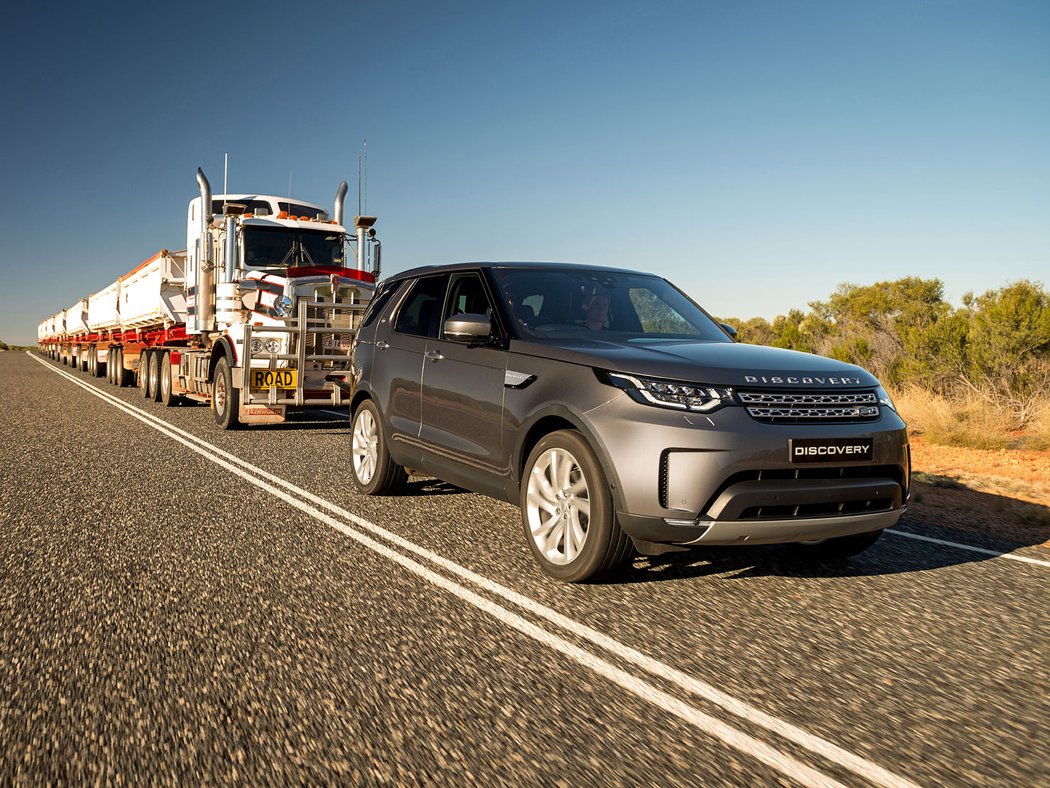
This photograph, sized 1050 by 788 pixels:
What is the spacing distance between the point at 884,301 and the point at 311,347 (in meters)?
35.5

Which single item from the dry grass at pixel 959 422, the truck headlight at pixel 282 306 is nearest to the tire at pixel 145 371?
the truck headlight at pixel 282 306

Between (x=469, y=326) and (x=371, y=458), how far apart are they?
2.50 m

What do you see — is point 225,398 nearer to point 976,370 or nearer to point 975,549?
point 975,549

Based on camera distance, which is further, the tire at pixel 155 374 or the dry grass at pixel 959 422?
the tire at pixel 155 374

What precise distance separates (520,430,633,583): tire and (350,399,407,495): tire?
2309mm

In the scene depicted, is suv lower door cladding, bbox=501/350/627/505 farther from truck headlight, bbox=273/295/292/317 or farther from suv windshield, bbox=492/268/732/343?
truck headlight, bbox=273/295/292/317

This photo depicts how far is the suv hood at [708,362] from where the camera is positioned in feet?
15.2

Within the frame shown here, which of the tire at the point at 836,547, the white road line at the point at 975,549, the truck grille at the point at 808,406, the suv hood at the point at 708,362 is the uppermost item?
the suv hood at the point at 708,362

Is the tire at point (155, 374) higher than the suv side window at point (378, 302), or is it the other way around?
the suv side window at point (378, 302)

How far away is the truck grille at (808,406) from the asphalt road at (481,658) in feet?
3.31

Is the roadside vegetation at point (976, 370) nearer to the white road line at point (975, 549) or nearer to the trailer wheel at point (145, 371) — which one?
the white road line at point (975, 549)

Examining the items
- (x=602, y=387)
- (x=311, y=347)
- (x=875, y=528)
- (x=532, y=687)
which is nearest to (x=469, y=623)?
(x=532, y=687)

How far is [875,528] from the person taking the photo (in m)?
4.88

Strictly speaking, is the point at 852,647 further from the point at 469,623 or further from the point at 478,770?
the point at 478,770
